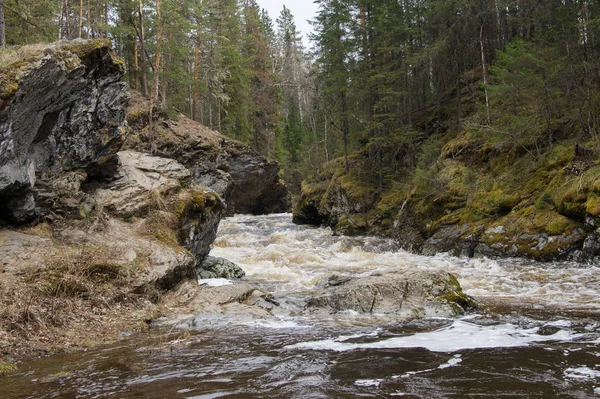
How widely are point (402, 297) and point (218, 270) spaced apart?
613cm

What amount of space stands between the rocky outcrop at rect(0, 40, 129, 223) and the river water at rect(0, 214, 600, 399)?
4.27 metres

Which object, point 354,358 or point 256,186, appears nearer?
point 354,358

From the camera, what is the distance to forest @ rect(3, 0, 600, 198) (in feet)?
48.7

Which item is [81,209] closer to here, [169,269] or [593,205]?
[169,269]

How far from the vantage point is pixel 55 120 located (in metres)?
9.11

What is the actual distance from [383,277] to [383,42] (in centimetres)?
1880

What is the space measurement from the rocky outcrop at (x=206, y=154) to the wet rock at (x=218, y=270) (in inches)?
380

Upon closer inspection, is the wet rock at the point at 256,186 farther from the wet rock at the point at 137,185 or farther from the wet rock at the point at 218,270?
the wet rock at the point at 218,270

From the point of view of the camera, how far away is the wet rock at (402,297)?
24.0 ft

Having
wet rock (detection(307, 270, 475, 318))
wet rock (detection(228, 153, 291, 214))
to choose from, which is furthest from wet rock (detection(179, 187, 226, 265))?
wet rock (detection(228, 153, 291, 214))

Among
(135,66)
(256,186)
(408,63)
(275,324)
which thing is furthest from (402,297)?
(256,186)

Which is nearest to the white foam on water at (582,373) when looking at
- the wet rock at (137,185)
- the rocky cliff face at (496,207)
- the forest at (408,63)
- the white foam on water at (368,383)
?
the white foam on water at (368,383)

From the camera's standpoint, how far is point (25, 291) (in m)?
6.36

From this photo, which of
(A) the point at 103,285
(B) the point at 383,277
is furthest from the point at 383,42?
(A) the point at 103,285
